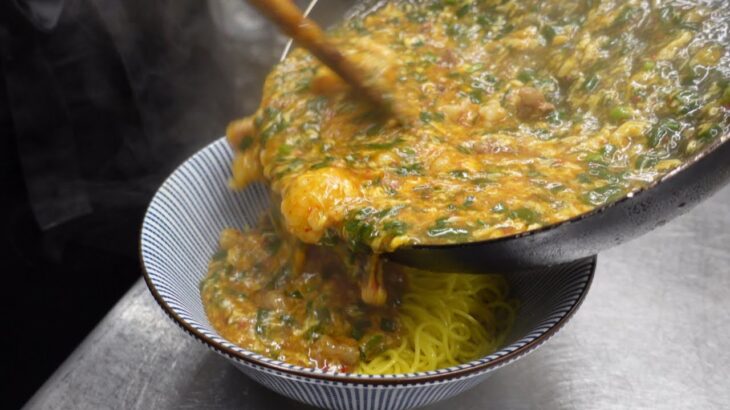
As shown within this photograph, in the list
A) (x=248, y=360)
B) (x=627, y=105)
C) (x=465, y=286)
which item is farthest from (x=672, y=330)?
(x=248, y=360)

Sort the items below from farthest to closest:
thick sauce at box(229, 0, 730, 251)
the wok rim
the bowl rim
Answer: thick sauce at box(229, 0, 730, 251) < the bowl rim < the wok rim

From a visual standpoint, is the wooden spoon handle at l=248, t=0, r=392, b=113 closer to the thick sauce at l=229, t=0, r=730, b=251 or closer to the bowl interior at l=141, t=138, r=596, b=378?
the thick sauce at l=229, t=0, r=730, b=251

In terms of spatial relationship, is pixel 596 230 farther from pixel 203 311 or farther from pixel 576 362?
pixel 203 311

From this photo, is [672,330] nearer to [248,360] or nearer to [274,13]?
[248,360]

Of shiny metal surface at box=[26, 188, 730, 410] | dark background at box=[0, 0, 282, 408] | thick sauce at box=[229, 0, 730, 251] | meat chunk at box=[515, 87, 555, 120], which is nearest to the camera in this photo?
thick sauce at box=[229, 0, 730, 251]

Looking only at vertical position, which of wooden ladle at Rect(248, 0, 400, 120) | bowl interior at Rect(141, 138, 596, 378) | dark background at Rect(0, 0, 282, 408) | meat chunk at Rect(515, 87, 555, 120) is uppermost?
meat chunk at Rect(515, 87, 555, 120)

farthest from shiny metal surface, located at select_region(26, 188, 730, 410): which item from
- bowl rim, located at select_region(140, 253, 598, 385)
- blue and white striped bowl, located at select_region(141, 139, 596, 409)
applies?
bowl rim, located at select_region(140, 253, 598, 385)

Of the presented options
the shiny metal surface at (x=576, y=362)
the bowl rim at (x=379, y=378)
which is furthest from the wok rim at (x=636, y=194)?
the shiny metal surface at (x=576, y=362)

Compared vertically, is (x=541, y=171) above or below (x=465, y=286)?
above
